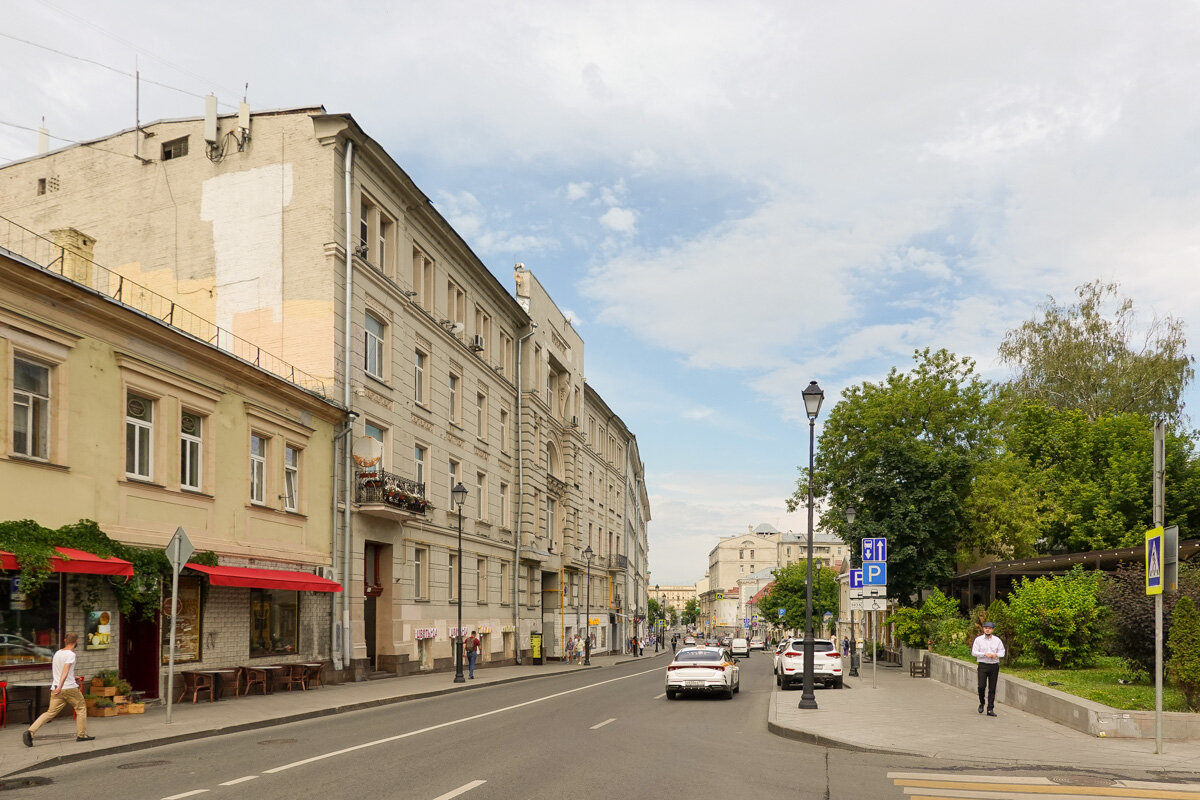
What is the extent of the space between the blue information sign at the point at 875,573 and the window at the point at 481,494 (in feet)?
62.3

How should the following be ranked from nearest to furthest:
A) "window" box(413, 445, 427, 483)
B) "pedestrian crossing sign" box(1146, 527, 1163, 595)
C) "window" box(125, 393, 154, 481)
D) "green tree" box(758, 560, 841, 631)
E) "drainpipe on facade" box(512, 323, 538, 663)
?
"pedestrian crossing sign" box(1146, 527, 1163, 595), "window" box(125, 393, 154, 481), "window" box(413, 445, 427, 483), "drainpipe on facade" box(512, 323, 538, 663), "green tree" box(758, 560, 841, 631)

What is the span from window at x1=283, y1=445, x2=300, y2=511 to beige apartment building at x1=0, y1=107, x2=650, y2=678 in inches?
71.4

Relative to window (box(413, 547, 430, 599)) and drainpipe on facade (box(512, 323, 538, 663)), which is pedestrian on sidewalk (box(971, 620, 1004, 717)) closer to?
window (box(413, 547, 430, 599))

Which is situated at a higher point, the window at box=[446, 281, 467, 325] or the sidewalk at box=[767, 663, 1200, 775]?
the window at box=[446, 281, 467, 325]

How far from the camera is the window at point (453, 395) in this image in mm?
39094

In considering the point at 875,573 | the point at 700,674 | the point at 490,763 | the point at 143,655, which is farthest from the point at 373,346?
the point at 490,763

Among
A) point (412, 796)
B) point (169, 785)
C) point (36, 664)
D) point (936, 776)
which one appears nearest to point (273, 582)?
point (36, 664)

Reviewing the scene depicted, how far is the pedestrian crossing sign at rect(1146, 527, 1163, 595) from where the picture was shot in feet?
44.1

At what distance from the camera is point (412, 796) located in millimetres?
10141

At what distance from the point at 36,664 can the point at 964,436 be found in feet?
129

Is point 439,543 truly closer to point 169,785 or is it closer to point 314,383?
point 314,383

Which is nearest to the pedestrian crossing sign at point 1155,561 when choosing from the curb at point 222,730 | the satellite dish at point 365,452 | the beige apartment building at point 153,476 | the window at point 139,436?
the curb at point 222,730

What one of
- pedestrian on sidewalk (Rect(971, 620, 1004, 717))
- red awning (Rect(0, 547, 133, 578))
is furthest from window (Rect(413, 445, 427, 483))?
pedestrian on sidewalk (Rect(971, 620, 1004, 717))

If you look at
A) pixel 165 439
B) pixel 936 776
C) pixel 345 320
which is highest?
pixel 345 320
